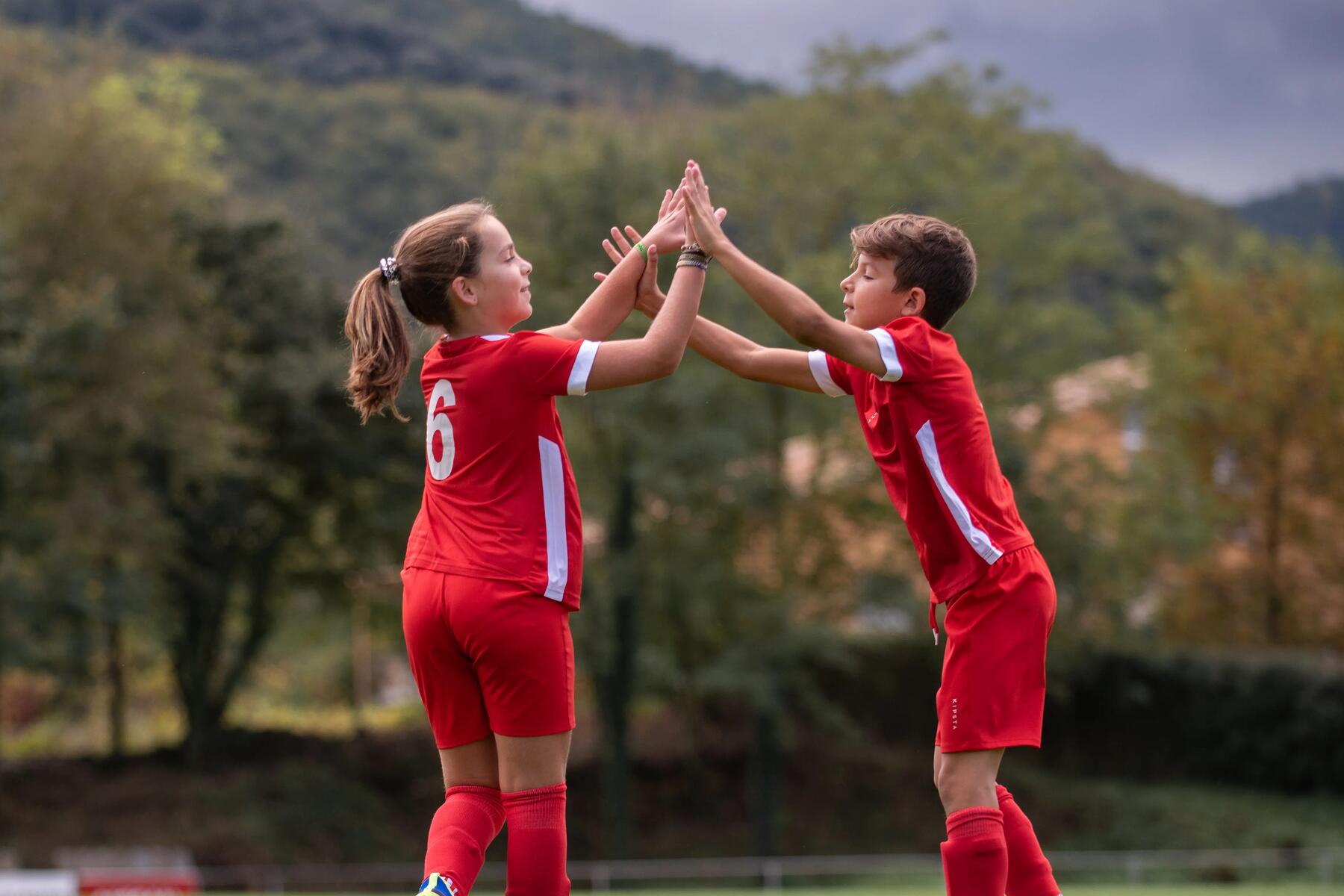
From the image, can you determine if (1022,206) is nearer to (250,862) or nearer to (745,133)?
(745,133)

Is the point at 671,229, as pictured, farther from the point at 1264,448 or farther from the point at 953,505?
the point at 1264,448

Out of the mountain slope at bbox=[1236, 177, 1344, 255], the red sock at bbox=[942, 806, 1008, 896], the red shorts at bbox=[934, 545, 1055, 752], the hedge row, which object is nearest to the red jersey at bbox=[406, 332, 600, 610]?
the red shorts at bbox=[934, 545, 1055, 752]

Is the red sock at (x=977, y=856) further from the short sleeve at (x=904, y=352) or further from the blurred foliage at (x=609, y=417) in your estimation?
the blurred foliage at (x=609, y=417)

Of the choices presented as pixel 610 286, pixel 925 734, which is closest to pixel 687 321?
pixel 610 286

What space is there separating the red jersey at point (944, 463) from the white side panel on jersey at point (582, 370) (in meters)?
0.85

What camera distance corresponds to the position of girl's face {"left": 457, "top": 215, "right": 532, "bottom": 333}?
13.2 ft

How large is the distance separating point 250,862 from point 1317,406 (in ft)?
89.8

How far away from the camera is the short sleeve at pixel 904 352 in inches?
157

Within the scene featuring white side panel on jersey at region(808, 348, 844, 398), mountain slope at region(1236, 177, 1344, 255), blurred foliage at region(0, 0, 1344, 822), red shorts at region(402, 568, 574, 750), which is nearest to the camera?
red shorts at region(402, 568, 574, 750)

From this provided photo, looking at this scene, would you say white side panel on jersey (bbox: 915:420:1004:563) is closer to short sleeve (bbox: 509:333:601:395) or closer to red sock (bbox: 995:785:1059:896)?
red sock (bbox: 995:785:1059:896)

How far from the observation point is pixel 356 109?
56.9m

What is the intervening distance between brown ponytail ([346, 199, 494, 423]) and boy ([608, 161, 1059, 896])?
72 centimetres

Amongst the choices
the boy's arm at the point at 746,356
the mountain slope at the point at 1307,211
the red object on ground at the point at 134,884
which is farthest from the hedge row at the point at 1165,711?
the boy's arm at the point at 746,356

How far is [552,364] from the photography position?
3.82 meters
